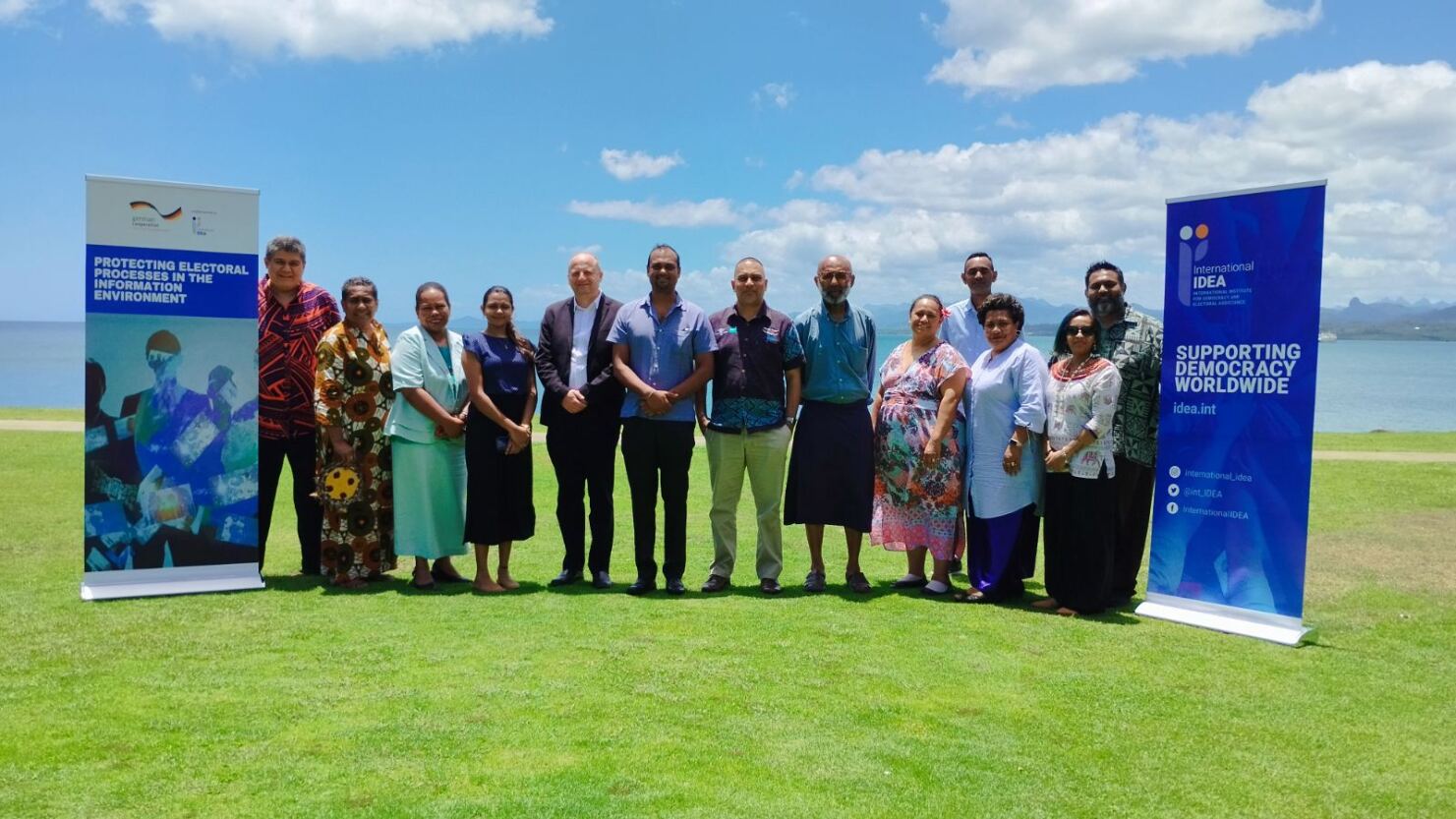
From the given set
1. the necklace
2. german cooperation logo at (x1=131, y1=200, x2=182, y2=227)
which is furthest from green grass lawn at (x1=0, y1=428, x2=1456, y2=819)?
german cooperation logo at (x1=131, y1=200, x2=182, y2=227)

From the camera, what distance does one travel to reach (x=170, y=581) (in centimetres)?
651

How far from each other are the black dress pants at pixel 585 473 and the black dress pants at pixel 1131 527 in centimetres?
317

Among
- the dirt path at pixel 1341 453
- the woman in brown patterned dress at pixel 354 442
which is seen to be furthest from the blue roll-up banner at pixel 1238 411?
the dirt path at pixel 1341 453

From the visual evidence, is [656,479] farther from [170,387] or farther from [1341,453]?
[1341,453]

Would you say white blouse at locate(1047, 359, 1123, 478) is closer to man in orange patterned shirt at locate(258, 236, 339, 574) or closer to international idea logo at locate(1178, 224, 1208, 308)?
international idea logo at locate(1178, 224, 1208, 308)

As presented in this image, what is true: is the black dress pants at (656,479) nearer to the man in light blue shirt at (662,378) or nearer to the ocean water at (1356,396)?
the man in light blue shirt at (662,378)

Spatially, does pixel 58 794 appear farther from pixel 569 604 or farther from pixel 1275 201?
pixel 1275 201

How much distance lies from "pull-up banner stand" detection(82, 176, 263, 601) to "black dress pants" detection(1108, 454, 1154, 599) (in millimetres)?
5469

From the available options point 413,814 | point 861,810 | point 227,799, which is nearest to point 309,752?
point 227,799

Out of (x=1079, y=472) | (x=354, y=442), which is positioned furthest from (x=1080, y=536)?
(x=354, y=442)

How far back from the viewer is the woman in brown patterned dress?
6539 mm

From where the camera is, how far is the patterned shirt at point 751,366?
6.49 m

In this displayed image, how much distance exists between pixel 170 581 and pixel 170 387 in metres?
1.20

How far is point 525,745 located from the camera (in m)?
3.89
